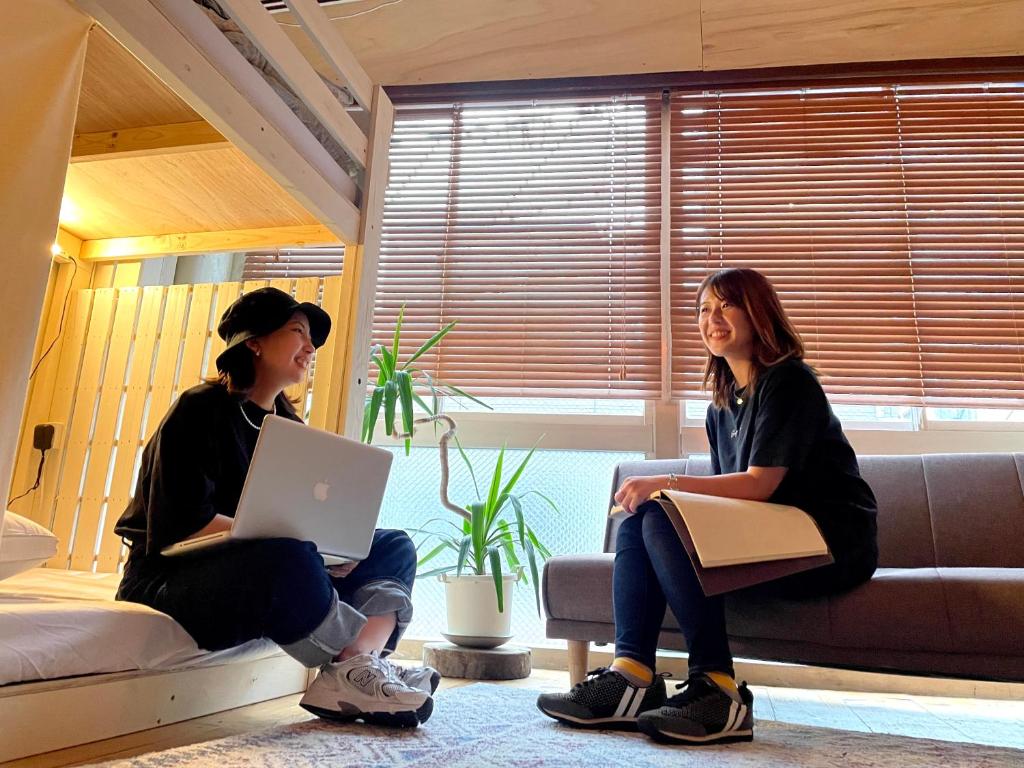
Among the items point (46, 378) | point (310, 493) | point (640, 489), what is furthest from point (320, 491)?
point (46, 378)

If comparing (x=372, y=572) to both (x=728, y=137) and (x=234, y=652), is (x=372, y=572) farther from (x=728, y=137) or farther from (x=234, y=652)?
(x=728, y=137)

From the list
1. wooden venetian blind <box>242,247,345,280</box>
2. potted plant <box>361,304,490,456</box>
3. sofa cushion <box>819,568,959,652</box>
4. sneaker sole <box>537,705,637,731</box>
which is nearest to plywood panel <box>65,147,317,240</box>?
potted plant <box>361,304,490,456</box>

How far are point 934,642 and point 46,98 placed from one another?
5.80ft

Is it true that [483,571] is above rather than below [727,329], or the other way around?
below

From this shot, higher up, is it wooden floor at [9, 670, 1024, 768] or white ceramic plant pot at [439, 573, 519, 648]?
white ceramic plant pot at [439, 573, 519, 648]

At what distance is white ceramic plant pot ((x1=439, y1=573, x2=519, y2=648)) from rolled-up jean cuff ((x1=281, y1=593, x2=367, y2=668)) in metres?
0.90

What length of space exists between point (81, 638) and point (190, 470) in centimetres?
32

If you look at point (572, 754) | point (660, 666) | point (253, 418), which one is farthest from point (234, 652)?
point (660, 666)

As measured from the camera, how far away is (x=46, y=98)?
1.17 meters

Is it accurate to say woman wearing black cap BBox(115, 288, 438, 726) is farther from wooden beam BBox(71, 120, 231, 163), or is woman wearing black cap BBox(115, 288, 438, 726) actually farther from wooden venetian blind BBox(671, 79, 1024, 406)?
wooden venetian blind BBox(671, 79, 1024, 406)

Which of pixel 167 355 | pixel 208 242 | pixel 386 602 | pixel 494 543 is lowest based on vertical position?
pixel 386 602

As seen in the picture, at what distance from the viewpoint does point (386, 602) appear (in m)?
1.52

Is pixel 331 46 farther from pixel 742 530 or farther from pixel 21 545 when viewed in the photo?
pixel 742 530

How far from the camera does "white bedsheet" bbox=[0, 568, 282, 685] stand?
3.53 feet
